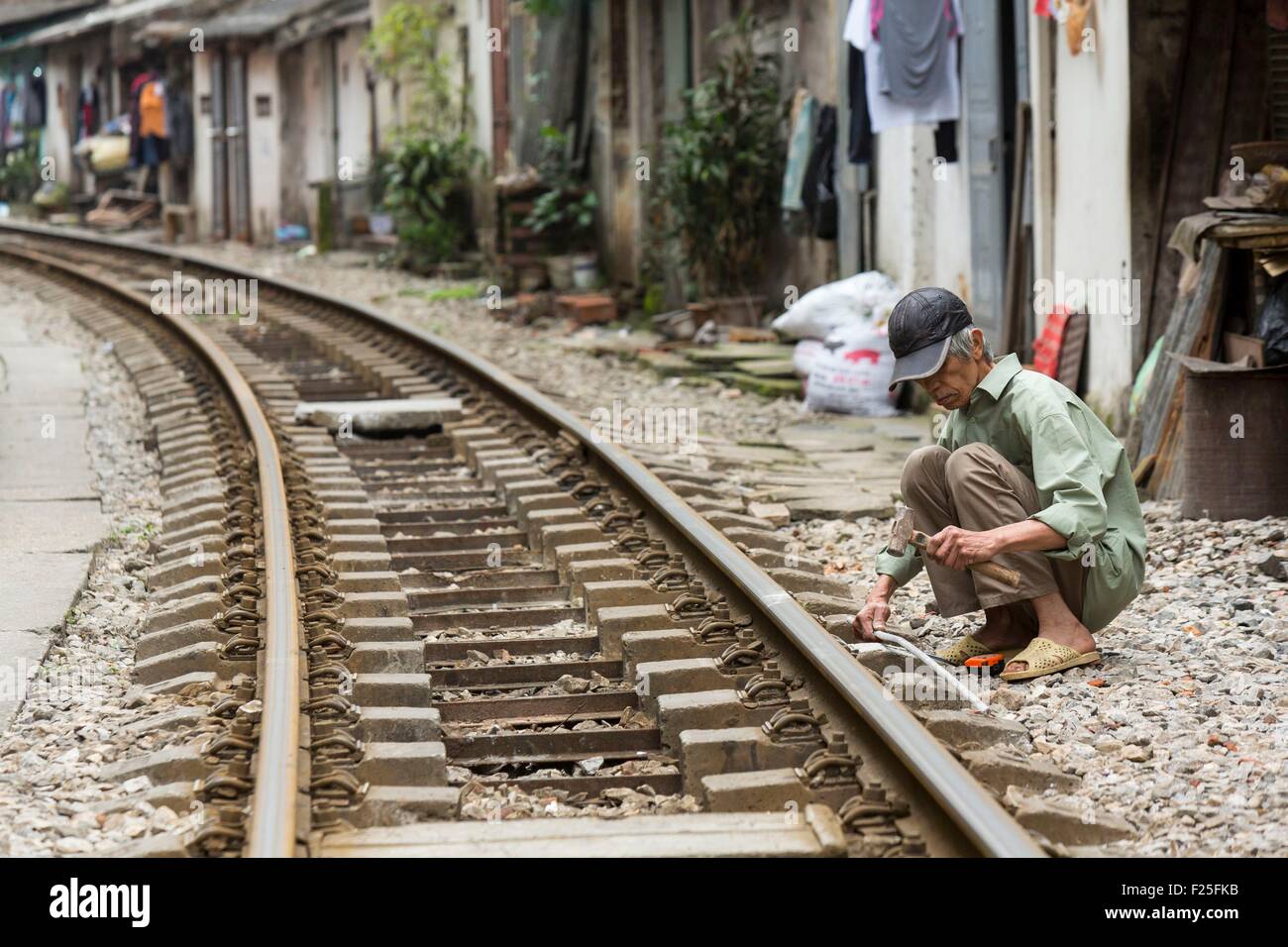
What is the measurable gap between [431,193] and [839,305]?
33.2ft

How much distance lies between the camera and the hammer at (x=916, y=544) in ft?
15.2

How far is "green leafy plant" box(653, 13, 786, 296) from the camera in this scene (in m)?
13.8

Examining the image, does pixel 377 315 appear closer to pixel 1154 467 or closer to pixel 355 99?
pixel 1154 467

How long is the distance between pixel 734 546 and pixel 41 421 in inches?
207

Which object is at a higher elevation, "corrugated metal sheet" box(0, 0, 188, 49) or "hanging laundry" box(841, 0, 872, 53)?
"corrugated metal sheet" box(0, 0, 188, 49)

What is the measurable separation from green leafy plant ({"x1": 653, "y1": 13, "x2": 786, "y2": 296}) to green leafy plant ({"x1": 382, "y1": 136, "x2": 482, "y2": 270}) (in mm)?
6508

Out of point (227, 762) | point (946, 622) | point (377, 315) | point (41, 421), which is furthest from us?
point (377, 315)

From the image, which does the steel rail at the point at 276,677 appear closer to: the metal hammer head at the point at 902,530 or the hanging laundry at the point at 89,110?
the metal hammer head at the point at 902,530

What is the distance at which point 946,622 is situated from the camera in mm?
5457

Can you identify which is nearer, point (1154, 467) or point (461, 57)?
point (1154, 467)

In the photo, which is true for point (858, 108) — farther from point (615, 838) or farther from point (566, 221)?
point (615, 838)

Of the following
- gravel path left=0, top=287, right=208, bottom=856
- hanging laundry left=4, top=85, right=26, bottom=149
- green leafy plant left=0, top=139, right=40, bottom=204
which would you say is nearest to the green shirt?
gravel path left=0, top=287, right=208, bottom=856

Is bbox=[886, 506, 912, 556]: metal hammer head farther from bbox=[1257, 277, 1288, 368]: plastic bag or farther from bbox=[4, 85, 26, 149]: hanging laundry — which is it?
bbox=[4, 85, 26, 149]: hanging laundry
